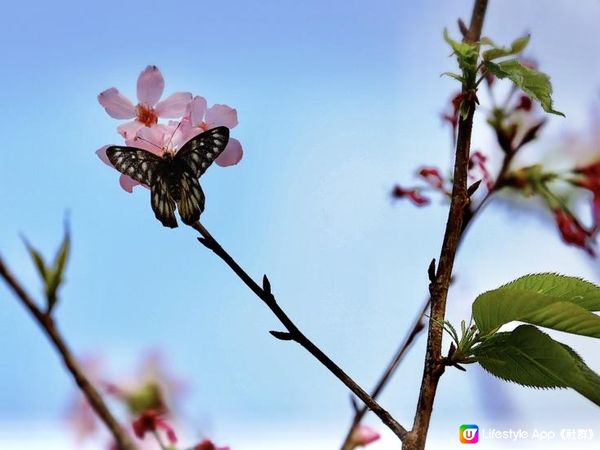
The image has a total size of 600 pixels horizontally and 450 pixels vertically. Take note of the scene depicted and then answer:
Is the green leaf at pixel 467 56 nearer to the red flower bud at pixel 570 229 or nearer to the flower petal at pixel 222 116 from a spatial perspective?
the flower petal at pixel 222 116

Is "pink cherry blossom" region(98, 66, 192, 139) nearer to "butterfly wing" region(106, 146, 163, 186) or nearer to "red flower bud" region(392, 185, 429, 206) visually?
"butterfly wing" region(106, 146, 163, 186)

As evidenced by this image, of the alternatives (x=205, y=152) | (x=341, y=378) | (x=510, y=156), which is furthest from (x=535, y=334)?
(x=510, y=156)

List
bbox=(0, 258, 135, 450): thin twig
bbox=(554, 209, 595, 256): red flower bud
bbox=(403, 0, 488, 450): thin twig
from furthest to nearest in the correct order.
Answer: bbox=(554, 209, 595, 256): red flower bud
bbox=(403, 0, 488, 450): thin twig
bbox=(0, 258, 135, 450): thin twig

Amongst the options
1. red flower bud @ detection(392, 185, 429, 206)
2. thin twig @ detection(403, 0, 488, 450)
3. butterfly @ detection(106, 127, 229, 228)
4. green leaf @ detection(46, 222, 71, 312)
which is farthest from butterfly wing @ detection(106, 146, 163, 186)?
red flower bud @ detection(392, 185, 429, 206)

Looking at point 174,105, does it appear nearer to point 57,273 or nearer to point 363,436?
point 57,273

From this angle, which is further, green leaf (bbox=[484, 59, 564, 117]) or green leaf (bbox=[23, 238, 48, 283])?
green leaf (bbox=[484, 59, 564, 117])

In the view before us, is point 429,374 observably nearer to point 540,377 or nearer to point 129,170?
point 540,377

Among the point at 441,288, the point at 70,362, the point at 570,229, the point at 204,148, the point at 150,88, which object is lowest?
the point at 70,362

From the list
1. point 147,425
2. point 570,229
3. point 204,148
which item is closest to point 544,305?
point 204,148
